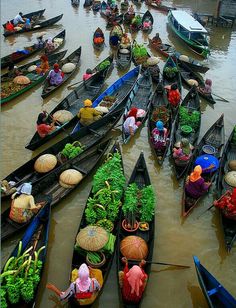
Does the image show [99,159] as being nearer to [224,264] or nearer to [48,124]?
[48,124]

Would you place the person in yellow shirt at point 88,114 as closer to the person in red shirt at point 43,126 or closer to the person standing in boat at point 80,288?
the person in red shirt at point 43,126

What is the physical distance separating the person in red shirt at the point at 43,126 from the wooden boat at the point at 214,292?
7432 mm

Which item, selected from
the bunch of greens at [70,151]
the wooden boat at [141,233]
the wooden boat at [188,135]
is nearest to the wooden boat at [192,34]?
the wooden boat at [188,135]

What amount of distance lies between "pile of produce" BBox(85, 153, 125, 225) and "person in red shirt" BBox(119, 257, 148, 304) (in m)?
1.81

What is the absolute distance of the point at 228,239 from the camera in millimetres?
8555

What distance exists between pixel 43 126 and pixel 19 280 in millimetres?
6285

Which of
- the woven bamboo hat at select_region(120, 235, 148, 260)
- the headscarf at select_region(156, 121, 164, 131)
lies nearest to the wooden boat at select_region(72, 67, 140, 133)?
the headscarf at select_region(156, 121, 164, 131)

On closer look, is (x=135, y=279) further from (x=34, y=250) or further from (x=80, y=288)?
(x=34, y=250)

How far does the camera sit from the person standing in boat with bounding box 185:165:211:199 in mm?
9242

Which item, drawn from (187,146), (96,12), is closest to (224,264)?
(187,146)

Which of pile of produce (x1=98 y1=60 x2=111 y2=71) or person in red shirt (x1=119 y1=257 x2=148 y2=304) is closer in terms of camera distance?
person in red shirt (x1=119 y1=257 x2=148 y2=304)

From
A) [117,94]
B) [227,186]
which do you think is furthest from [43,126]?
[227,186]

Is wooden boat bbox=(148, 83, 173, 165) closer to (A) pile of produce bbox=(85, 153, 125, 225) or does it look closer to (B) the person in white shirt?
(A) pile of produce bbox=(85, 153, 125, 225)

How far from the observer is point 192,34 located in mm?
20078
